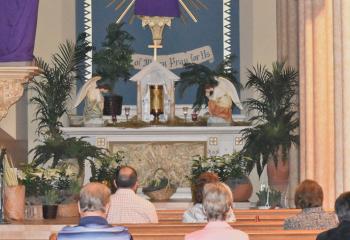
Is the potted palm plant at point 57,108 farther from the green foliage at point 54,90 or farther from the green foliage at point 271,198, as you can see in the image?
the green foliage at point 271,198

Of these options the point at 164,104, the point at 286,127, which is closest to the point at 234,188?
the point at 286,127

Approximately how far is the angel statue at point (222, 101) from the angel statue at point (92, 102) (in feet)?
5.30

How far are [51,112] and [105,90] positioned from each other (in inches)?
46.7

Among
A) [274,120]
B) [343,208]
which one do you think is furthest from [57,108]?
[343,208]

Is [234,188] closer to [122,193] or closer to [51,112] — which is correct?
[51,112]

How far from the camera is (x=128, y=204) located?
900 centimetres

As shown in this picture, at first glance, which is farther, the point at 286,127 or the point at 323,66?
the point at 286,127

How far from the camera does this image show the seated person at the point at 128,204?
29.1 ft

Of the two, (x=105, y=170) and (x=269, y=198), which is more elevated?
(x=105, y=170)

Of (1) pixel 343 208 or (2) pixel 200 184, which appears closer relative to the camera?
(1) pixel 343 208

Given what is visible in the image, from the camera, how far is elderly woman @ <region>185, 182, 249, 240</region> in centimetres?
656

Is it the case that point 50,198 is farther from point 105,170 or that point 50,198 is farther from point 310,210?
point 310,210

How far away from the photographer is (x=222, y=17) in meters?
19.3

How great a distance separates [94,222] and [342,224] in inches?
55.7
